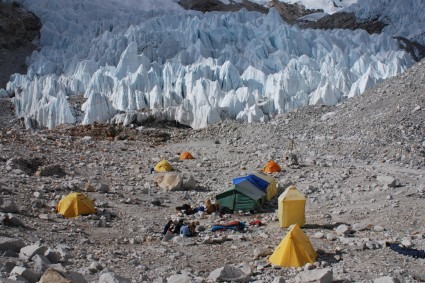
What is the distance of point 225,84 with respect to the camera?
30.7 m

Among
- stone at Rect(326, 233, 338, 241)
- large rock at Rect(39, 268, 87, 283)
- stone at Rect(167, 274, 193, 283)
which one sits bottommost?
stone at Rect(326, 233, 338, 241)

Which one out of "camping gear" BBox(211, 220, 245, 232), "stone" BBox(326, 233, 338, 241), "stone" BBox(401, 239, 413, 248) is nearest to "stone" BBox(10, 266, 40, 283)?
"camping gear" BBox(211, 220, 245, 232)

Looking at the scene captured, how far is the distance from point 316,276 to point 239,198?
15.9ft

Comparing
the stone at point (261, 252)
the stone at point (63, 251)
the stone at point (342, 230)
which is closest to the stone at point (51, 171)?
the stone at point (63, 251)

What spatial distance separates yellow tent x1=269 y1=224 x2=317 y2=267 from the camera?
7.71 meters

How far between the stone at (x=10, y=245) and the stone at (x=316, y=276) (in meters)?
3.55

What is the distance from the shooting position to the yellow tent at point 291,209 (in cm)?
975

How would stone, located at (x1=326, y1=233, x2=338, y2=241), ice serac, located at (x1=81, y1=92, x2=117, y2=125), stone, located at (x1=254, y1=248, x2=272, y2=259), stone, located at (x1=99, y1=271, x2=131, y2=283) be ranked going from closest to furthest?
stone, located at (x1=99, y1=271, x2=131, y2=283) → stone, located at (x1=254, y1=248, x2=272, y2=259) → stone, located at (x1=326, y1=233, x2=338, y2=241) → ice serac, located at (x1=81, y1=92, x2=117, y2=125)

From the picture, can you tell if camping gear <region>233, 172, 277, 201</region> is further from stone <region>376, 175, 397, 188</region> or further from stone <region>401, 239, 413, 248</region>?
stone <region>401, 239, 413, 248</region>

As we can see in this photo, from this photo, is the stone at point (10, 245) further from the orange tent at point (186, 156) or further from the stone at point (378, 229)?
the orange tent at point (186, 156)

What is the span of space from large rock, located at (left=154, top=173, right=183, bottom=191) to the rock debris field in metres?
0.10

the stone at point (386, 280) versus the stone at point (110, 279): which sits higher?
the stone at point (110, 279)

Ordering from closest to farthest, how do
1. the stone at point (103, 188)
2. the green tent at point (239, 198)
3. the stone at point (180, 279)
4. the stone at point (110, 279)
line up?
the stone at point (110, 279)
the stone at point (180, 279)
the green tent at point (239, 198)
the stone at point (103, 188)

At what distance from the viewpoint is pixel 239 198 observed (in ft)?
37.7
